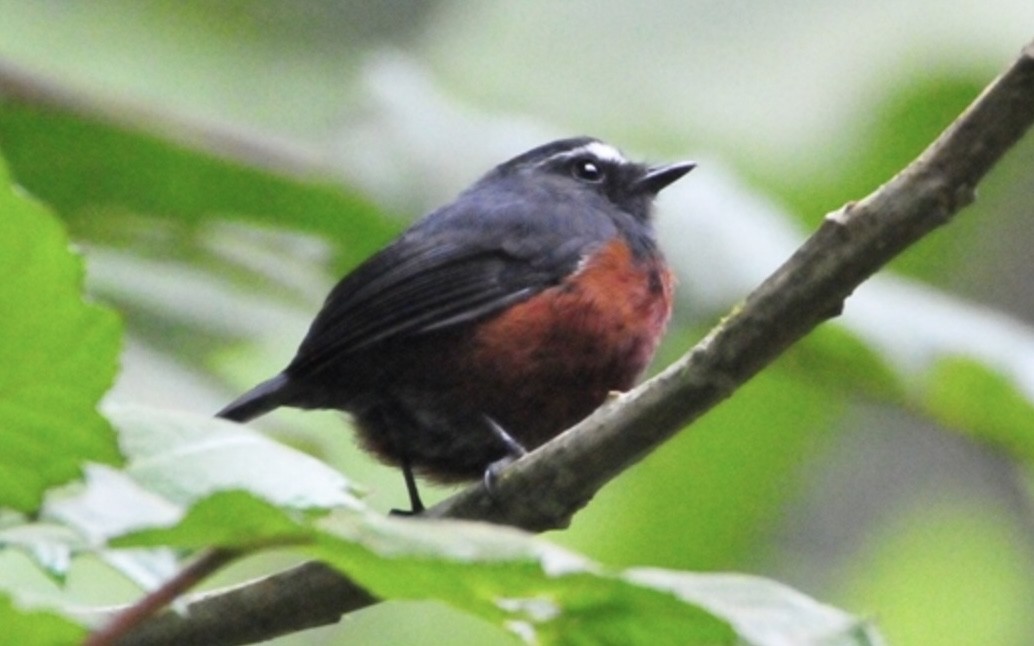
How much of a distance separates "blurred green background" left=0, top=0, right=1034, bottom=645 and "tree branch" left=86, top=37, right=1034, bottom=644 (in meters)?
0.96

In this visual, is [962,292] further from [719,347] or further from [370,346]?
[719,347]

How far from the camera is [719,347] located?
6.63 feet

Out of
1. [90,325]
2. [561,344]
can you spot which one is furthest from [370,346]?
[90,325]

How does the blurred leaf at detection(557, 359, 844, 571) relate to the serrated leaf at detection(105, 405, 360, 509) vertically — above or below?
above

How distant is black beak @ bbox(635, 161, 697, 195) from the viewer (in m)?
4.92

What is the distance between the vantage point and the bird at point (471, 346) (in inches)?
161

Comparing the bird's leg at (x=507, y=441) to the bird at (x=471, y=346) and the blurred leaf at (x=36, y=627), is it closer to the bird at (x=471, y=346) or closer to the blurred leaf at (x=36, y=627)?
the bird at (x=471, y=346)

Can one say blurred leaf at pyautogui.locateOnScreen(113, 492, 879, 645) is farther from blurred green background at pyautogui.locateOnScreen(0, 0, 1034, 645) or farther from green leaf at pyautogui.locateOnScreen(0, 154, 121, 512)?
blurred green background at pyautogui.locateOnScreen(0, 0, 1034, 645)

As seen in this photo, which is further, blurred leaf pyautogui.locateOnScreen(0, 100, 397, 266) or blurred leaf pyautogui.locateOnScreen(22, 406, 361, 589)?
blurred leaf pyautogui.locateOnScreen(0, 100, 397, 266)

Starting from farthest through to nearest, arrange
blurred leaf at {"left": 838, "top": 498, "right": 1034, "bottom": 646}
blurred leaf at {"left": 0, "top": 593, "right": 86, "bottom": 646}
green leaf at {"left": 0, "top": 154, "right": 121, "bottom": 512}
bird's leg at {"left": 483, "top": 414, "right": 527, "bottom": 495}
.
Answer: blurred leaf at {"left": 838, "top": 498, "right": 1034, "bottom": 646}, bird's leg at {"left": 483, "top": 414, "right": 527, "bottom": 495}, green leaf at {"left": 0, "top": 154, "right": 121, "bottom": 512}, blurred leaf at {"left": 0, "top": 593, "right": 86, "bottom": 646}

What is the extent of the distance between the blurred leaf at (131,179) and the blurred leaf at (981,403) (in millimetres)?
1361

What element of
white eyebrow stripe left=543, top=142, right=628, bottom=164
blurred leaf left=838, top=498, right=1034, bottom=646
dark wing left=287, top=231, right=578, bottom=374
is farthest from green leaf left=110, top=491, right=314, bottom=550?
blurred leaf left=838, top=498, right=1034, bottom=646

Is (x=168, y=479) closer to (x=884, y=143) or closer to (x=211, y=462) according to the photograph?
(x=211, y=462)

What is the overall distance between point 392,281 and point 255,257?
1.52 ft
